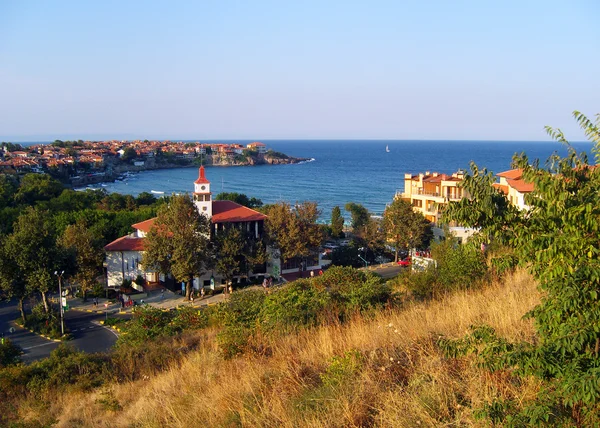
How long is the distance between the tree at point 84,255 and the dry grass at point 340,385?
15246 millimetres

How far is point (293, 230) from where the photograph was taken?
2547 centimetres

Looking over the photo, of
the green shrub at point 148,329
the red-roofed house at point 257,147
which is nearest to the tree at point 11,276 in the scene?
Result: the green shrub at point 148,329

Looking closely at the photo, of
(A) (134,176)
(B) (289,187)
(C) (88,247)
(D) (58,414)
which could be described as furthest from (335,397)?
(A) (134,176)

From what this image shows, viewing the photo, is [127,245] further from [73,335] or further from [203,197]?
[73,335]

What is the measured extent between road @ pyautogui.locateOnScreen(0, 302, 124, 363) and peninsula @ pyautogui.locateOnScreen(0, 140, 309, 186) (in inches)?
2345

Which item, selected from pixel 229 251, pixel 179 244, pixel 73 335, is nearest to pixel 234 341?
pixel 73 335

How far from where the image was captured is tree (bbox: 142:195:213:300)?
22250 millimetres

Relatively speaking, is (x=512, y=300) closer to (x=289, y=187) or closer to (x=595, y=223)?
(x=595, y=223)

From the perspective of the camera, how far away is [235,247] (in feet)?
78.3

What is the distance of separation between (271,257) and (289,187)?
185 feet

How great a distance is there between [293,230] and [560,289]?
73.4 feet

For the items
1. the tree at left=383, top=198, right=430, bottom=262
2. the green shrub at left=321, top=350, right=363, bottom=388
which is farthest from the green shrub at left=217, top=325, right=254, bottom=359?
the tree at left=383, top=198, right=430, bottom=262

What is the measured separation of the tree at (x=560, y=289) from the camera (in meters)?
3.00

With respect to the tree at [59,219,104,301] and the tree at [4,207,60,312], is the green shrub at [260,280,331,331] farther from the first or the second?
the tree at [59,219,104,301]
